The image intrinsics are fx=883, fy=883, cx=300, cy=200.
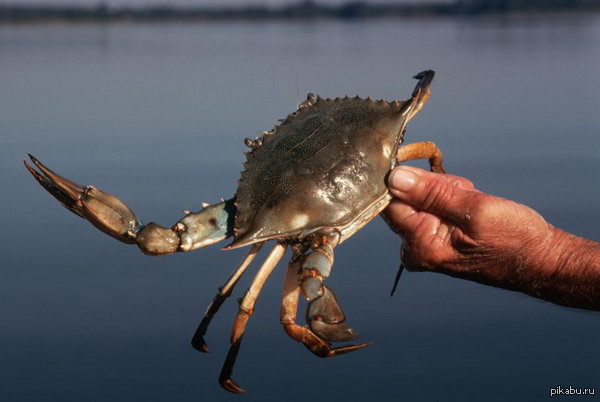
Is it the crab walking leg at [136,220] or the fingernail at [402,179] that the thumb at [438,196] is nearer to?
the fingernail at [402,179]

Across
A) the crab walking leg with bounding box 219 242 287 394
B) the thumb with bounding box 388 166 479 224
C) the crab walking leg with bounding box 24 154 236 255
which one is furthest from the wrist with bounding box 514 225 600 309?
the crab walking leg with bounding box 24 154 236 255

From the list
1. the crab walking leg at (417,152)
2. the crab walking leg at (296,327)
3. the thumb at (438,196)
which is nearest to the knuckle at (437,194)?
the thumb at (438,196)

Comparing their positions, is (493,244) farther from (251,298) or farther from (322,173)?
(251,298)

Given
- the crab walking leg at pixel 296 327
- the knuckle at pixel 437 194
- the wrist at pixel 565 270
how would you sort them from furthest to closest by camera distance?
the wrist at pixel 565 270 < the knuckle at pixel 437 194 < the crab walking leg at pixel 296 327

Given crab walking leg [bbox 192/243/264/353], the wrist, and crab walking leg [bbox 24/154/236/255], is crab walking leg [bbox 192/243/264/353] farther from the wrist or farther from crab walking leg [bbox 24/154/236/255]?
the wrist

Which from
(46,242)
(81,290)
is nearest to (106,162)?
(46,242)

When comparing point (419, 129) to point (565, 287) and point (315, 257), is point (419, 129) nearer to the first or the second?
point (565, 287)
